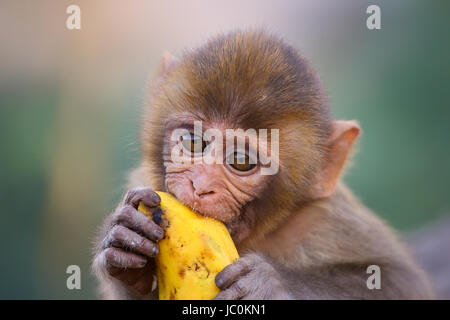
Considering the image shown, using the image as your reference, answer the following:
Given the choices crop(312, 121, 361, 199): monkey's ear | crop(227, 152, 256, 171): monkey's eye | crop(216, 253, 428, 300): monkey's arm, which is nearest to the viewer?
crop(216, 253, 428, 300): monkey's arm

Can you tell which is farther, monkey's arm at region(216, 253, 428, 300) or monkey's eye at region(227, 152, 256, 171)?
monkey's eye at region(227, 152, 256, 171)

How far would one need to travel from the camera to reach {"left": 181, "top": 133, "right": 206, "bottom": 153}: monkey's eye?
11.7ft

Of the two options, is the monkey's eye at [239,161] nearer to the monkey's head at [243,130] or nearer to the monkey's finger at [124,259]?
the monkey's head at [243,130]

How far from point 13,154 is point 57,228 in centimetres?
104

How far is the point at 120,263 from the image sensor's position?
3154mm

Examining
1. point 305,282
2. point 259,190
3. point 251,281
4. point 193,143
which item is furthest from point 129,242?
point 305,282

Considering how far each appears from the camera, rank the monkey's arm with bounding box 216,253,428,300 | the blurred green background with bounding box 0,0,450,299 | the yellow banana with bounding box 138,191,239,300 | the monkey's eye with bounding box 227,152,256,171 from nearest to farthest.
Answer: the yellow banana with bounding box 138,191,239,300 < the monkey's arm with bounding box 216,253,428,300 < the monkey's eye with bounding box 227,152,256,171 < the blurred green background with bounding box 0,0,450,299

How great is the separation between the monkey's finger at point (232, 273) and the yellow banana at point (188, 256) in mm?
25

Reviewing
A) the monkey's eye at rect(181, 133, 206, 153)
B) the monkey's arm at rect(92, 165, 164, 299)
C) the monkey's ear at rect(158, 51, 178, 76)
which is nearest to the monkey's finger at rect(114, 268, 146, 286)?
the monkey's arm at rect(92, 165, 164, 299)

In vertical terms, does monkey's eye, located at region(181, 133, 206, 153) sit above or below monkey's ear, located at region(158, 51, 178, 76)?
below

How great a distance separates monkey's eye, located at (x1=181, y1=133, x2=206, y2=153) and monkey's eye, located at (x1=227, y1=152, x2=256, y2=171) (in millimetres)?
194

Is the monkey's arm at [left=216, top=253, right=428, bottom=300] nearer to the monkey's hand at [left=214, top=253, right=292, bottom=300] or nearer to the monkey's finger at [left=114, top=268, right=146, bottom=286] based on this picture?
the monkey's hand at [left=214, top=253, right=292, bottom=300]

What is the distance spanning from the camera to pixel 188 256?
299 cm
